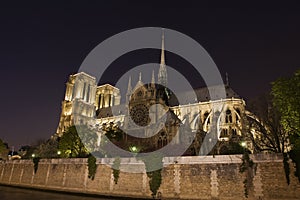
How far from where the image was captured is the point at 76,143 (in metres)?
33.2

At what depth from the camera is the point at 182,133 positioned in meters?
36.8

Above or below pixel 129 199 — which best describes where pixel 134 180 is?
above

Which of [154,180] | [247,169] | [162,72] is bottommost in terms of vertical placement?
[154,180]

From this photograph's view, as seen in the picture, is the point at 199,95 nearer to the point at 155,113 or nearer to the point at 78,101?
the point at 155,113

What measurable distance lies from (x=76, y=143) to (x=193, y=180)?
68.2 ft

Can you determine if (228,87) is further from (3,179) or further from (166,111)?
(3,179)

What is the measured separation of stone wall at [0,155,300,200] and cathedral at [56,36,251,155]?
7932mm

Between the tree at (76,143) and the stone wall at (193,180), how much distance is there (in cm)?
809

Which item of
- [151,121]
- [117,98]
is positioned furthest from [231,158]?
[117,98]

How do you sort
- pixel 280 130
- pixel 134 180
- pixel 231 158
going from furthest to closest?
pixel 280 130
pixel 134 180
pixel 231 158

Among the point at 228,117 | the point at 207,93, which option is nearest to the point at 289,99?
the point at 228,117

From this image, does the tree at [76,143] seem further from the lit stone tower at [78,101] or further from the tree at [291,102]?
the tree at [291,102]

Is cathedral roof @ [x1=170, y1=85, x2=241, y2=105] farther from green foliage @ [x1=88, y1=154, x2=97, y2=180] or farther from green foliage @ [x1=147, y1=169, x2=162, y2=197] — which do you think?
green foliage @ [x1=147, y1=169, x2=162, y2=197]

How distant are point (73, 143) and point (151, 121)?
14.5 metres
